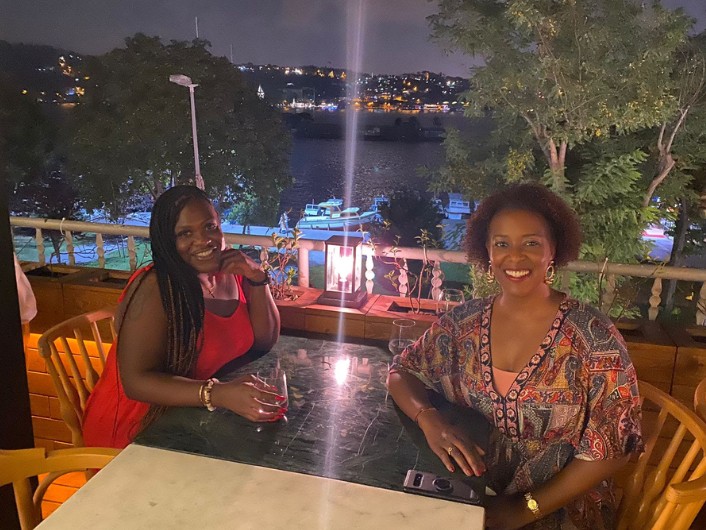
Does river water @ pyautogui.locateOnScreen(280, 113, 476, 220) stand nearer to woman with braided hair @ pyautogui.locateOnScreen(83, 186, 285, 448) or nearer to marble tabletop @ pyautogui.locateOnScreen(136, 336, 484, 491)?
woman with braided hair @ pyautogui.locateOnScreen(83, 186, 285, 448)

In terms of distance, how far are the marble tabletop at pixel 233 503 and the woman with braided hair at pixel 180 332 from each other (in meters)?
0.24

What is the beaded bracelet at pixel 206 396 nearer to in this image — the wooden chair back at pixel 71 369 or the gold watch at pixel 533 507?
the wooden chair back at pixel 71 369

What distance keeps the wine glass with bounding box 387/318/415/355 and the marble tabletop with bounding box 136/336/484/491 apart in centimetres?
9

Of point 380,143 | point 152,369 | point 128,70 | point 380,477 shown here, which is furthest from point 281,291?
point 128,70

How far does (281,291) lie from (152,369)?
1242 millimetres

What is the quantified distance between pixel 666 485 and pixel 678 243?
25.4 ft

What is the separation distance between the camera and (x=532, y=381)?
4.65 feet

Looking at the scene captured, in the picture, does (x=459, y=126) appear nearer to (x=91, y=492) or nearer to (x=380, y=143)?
(x=380, y=143)

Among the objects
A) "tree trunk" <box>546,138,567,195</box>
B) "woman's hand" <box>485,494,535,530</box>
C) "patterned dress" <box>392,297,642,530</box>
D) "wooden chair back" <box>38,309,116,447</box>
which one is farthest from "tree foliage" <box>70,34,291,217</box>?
"woman's hand" <box>485,494,535,530</box>

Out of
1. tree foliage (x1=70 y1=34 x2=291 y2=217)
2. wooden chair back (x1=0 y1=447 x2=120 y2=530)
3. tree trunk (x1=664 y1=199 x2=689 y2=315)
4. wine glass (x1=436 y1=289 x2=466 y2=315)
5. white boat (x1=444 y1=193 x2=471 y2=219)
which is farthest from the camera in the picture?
tree foliage (x1=70 y1=34 x2=291 y2=217)

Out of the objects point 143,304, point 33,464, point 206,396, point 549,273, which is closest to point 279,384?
point 206,396

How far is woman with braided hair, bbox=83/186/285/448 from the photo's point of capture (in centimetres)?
145

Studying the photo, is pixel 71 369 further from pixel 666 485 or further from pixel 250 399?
pixel 666 485

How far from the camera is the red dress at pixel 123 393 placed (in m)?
1.63
